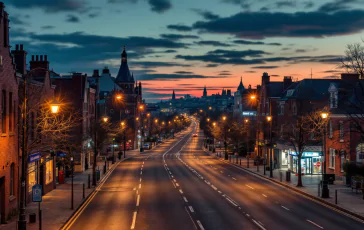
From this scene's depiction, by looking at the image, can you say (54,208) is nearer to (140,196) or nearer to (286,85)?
(140,196)

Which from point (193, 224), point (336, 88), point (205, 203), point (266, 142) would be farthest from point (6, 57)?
point (266, 142)

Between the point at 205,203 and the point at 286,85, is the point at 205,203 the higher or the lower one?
the lower one

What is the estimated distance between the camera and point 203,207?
31.3 m

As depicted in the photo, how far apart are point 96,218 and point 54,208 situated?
4.64m

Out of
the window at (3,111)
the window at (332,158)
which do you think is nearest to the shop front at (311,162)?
the window at (332,158)

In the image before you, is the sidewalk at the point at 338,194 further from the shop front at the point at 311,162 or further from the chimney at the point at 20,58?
the chimney at the point at 20,58

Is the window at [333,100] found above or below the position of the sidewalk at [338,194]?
above

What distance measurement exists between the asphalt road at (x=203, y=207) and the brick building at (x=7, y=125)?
4102 mm

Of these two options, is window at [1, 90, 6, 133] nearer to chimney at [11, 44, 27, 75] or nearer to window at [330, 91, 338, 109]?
chimney at [11, 44, 27, 75]

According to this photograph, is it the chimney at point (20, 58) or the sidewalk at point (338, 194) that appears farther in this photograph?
the chimney at point (20, 58)

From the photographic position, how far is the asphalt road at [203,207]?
2559 centimetres

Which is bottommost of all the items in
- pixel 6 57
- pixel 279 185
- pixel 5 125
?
pixel 279 185

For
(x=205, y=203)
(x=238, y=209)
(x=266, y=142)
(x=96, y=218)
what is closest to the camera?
(x=96, y=218)

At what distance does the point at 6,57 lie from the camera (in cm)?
2684
